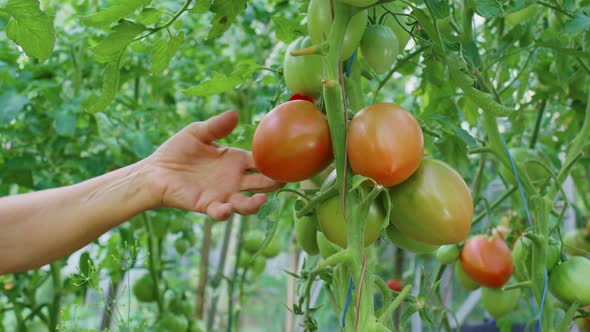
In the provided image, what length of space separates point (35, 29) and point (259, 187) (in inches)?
14.4

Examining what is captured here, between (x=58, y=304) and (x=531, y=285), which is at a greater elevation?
(x=531, y=285)

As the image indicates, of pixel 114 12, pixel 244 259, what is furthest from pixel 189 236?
pixel 114 12

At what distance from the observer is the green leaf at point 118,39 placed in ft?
2.15

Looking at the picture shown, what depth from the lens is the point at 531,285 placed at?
2.84 feet

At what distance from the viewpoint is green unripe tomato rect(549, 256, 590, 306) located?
0.89 meters

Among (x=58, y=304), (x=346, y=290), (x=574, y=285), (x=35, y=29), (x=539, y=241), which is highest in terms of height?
(x=35, y=29)

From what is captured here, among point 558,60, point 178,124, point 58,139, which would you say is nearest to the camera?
point 558,60

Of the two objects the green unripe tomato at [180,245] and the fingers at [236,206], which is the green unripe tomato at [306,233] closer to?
the fingers at [236,206]

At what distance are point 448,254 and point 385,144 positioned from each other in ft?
2.19

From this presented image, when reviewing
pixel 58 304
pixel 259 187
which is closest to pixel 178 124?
pixel 58 304

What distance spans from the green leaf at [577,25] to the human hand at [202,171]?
464 mm

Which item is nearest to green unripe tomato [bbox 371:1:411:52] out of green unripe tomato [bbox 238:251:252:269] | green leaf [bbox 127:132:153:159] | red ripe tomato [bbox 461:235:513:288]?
red ripe tomato [bbox 461:235:513:288]

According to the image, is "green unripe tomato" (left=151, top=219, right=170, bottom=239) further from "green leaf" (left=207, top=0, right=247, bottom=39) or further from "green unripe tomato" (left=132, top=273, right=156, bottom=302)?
"green leaf" (left=207, top=0, right=247, bottom=39)

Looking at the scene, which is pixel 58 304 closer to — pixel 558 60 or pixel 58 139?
pixel 58 139
